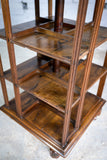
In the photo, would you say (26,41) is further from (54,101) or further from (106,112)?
(106,112)

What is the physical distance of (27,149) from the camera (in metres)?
1.17

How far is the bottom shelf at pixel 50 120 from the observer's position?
1.06m

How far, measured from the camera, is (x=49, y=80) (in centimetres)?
A: 107

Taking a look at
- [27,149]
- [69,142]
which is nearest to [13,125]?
[27,149]

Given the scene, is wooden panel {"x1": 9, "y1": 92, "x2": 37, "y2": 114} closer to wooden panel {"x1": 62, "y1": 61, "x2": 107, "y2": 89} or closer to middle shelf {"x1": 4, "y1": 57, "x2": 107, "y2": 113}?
middle shelf {"x1": 4, "y1": 57, "x2": 107, "y2": 113}

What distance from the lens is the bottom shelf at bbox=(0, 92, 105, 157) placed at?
106 cm

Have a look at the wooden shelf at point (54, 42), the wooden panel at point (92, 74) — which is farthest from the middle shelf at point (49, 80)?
the wooden shelf at point (54, 42)

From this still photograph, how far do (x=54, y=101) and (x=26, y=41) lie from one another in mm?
373

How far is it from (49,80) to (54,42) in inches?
12.5

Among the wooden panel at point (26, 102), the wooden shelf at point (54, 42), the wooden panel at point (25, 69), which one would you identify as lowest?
the wooden panel at point (26, 102)

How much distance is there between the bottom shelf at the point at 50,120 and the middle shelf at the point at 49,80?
282 mm

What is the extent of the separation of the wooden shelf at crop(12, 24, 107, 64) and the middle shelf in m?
0.28

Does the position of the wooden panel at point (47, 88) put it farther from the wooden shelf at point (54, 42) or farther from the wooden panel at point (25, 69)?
the wooden shelf at point (54, 42)

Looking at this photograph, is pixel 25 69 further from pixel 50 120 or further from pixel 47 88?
pixel 50 120
